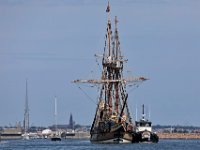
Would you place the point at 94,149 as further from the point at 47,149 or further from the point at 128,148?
the point at 47,149

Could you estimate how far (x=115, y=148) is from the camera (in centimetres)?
18112

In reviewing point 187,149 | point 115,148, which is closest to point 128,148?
point 115,148

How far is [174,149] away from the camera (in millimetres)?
190125

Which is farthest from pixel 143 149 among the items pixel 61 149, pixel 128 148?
pixel 61 149

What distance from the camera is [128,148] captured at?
596 ft

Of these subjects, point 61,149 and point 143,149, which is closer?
point 143,149

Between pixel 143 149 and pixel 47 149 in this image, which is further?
pixel 47 149

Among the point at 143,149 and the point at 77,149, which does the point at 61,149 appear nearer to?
the point at 77,149

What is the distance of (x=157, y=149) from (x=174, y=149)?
7.59 m

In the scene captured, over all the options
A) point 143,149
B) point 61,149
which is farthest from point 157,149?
point 61,149

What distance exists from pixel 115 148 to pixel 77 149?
980 centimetres

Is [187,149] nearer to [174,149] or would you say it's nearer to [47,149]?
[174,149]

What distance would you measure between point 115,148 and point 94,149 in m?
4.06

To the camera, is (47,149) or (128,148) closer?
(128,148)
